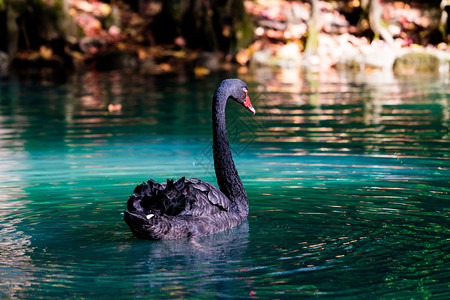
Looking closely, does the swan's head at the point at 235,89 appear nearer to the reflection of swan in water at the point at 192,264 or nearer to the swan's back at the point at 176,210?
the swan's back at the point at 176,210

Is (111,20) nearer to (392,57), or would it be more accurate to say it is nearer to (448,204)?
(392,57)

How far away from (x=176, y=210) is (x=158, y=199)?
0.69 feet

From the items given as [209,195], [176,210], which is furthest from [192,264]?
[209,195]

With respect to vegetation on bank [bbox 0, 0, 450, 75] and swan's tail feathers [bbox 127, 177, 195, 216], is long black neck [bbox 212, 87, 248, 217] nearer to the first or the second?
swan's tail feathers [bbox 127, 177, 195, 216]

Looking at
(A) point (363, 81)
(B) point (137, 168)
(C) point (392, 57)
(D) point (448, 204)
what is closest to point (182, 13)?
A: (C) point (392, 57)

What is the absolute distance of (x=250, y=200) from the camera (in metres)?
7.52

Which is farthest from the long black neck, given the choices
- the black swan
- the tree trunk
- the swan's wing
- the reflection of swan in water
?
the tree trunk

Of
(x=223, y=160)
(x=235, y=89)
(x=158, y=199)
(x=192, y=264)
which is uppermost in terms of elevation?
(x=235, y=89)

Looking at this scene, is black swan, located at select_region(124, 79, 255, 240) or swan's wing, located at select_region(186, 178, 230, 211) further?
swan's wing, located at select_region(186, 178, 230, 211)

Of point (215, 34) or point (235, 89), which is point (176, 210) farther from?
point (215, 34)

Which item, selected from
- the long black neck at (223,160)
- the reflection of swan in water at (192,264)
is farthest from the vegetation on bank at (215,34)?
the reflection of swan in water at (192,264)

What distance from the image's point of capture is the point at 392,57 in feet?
86.8

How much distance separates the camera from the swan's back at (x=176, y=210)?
5570 millimetres

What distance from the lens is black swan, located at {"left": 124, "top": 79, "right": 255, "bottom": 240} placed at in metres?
5.60
